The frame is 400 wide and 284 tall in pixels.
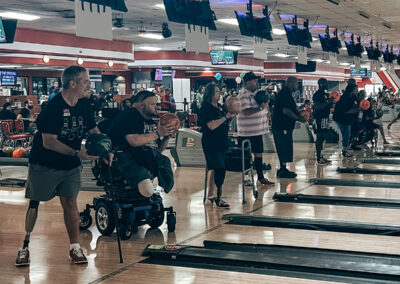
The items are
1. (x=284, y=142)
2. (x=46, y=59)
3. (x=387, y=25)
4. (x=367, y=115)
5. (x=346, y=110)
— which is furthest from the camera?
(x=46, y=59)

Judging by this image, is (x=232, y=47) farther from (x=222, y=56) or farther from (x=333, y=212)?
(x=333, y=212)

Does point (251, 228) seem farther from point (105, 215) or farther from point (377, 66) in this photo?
point (377, 66)

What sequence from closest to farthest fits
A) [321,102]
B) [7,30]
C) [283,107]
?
[283,107] < [321,102] < [7,30]

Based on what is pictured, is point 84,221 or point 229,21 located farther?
point 229,21

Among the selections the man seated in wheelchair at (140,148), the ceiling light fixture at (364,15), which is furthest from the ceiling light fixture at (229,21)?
the man seated in wheelchair at (140,148)

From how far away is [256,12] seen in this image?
1203 cm

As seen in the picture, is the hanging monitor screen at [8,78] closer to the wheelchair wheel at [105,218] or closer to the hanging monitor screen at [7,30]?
the hanging monitor screen at [7,30]

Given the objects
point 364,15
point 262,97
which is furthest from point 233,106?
point 364,15

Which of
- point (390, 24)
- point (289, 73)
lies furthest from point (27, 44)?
point (289, 73)

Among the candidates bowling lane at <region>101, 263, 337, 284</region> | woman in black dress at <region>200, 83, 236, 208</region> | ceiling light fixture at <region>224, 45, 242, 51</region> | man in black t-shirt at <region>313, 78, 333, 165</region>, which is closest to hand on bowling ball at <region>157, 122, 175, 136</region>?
bowling lane at <region>101, 263, 337, 284</region>

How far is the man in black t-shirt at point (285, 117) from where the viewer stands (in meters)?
7.65

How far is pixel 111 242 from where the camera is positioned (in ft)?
15.5

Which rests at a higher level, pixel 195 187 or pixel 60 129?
pixel 60 129

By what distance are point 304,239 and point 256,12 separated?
812 cm
